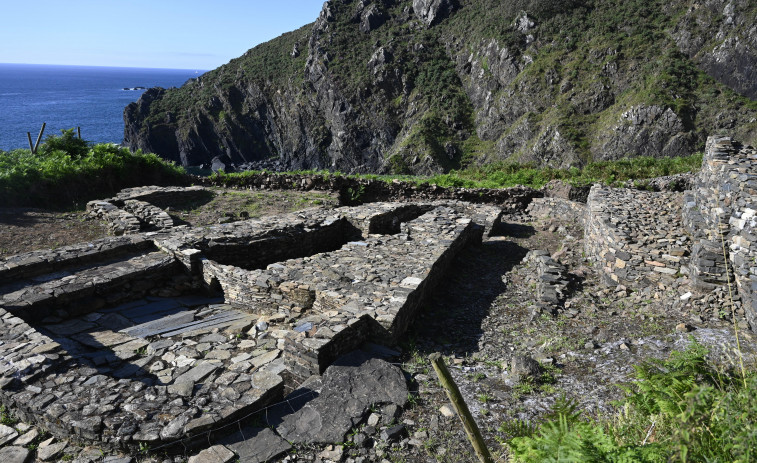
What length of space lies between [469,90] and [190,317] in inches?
2691

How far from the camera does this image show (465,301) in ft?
29.9

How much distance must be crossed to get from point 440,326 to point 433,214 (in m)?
5.47

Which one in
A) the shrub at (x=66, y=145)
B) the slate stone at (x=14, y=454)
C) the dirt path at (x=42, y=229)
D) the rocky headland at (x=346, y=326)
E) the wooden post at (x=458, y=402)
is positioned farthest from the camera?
the shrub at (x=66, y=145)

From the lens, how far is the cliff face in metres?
46.4

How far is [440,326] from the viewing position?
8.03 metres

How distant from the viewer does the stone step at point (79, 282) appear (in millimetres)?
7648

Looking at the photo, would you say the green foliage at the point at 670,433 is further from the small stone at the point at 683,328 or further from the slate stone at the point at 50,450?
the slate stone at the point at 50,450

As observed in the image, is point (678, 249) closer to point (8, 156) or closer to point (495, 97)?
point (8, 156)

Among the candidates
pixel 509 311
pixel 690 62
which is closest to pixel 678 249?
pixel 509 311

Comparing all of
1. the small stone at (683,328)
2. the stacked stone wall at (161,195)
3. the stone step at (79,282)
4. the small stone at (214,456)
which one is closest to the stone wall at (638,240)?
the small stone at (683,328)

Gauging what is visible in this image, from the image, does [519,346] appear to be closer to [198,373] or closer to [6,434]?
[198,373]

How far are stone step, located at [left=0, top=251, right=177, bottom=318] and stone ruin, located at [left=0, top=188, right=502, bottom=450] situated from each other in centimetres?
2

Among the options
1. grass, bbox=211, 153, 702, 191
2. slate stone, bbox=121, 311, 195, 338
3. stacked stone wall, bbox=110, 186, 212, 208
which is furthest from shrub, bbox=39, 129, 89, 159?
slate stone, bbox=121, 311, 195, 338

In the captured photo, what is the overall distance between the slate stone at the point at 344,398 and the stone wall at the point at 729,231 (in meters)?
5.20
